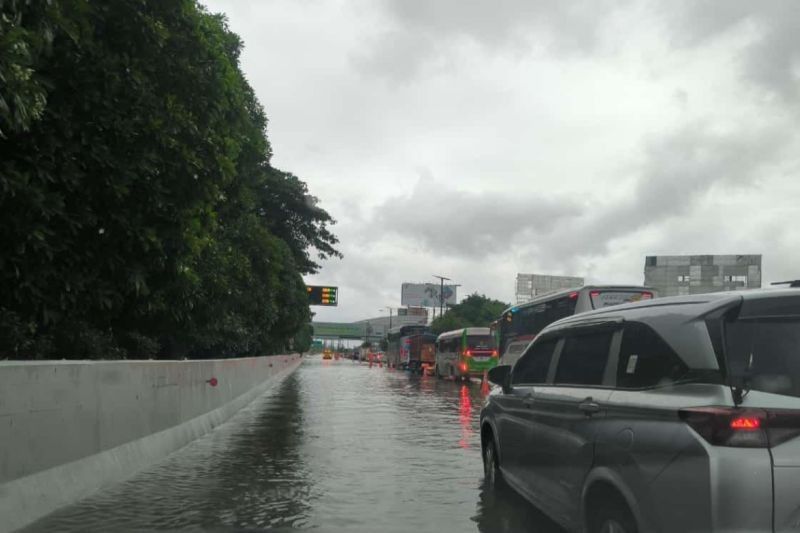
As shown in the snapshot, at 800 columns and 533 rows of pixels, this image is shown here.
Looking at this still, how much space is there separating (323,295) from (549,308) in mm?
53235

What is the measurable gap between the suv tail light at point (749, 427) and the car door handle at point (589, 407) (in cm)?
113

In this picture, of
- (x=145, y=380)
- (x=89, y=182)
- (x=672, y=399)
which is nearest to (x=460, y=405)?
(x=145, y=380)

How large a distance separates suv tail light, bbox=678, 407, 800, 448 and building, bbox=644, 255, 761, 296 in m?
81.8

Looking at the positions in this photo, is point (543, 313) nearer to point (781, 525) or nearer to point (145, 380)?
point (145, 380)

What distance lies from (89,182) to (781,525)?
844 cm

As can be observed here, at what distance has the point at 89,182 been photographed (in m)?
9.45

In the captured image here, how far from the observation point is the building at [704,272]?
8194cm

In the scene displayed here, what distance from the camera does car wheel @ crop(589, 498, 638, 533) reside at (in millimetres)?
4211

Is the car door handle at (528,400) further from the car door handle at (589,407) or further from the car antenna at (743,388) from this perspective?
the car antenna at (743,388)

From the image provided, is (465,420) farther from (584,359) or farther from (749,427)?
(749,427)

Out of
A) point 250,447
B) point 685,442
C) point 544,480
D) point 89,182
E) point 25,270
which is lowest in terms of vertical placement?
point 250,447

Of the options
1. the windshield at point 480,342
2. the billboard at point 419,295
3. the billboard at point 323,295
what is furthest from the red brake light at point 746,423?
the billboard at point 419,295

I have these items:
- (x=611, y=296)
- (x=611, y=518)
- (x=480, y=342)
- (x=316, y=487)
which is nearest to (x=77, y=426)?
(x=316, y=487)

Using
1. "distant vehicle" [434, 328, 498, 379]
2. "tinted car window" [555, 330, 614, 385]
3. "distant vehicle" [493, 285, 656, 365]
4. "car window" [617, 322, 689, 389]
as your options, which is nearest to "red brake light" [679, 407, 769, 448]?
"car window" [617, 322, 689, 389]
